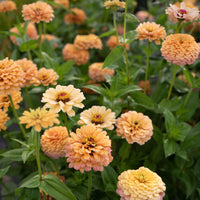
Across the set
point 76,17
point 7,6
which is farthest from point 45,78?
point 76,17

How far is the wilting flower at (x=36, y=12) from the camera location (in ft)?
2.84

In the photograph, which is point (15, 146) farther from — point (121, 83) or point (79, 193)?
point (121, 83)

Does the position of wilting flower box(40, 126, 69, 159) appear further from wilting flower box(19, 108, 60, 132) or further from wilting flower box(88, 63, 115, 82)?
wilting flower box(88, 63, 115, 82)

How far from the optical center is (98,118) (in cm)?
59

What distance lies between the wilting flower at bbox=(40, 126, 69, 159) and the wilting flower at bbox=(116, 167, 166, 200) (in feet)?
0.59

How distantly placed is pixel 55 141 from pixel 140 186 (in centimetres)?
25

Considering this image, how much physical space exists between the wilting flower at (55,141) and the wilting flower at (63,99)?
120mm

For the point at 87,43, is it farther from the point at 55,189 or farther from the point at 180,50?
the point at 55,189

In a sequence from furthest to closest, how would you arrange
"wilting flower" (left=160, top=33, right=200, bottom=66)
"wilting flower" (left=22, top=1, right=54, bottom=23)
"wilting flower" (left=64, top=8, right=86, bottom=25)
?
"wilting flower" (left=64, top=8, right=86, bottom=25) < "wilting flower" (left=22, top=1, right=54, bottom=23) < "wilting flower" (left=160, top=33, right=200, bottom=66)

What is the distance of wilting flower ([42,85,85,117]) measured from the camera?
0.52 meters

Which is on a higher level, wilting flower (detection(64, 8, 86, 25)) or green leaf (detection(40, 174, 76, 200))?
wilting flower (detection(64, 8, 86, 25))

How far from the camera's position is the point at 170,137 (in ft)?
2.56

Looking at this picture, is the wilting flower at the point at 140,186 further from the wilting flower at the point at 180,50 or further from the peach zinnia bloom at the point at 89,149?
the wilting flower at the point at 180,50

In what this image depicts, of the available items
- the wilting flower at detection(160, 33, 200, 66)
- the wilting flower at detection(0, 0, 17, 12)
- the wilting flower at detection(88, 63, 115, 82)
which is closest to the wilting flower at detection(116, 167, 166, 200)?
the wilting flower at detection(160, 33, 200, 66)
